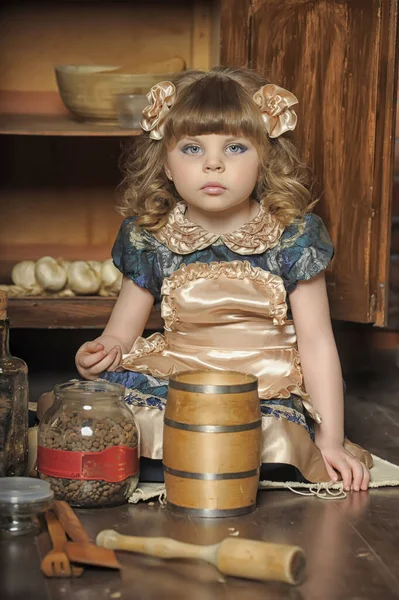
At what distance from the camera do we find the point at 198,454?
1396 mm

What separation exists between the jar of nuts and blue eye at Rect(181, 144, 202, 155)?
441 millimetres

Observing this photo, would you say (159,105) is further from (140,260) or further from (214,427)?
(214,427)

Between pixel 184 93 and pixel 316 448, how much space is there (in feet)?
2.14

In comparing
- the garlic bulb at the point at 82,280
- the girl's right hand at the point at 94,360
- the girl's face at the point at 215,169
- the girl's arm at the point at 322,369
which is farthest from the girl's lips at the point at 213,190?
the garlic bulb at the point at 82,280

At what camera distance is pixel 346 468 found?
64.3 inches

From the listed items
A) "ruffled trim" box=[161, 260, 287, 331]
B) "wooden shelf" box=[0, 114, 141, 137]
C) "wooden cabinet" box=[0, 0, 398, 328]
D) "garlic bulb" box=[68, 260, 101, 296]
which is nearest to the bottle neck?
"ruffled trim" box=[161, 260, 287, 331]

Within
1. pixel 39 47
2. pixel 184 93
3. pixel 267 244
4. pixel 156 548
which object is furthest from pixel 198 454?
pixel 39 47

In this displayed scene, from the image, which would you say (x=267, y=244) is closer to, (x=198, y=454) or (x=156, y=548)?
(x=198, y=454)

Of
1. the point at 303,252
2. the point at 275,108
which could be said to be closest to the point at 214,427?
the point at 303,252

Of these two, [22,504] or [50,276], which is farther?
[50,276]

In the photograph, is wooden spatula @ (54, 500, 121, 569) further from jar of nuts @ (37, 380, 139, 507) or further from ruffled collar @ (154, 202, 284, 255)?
ruffled collar @ (154, 202, 284, 255)

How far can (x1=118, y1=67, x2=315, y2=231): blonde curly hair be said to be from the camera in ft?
5.43

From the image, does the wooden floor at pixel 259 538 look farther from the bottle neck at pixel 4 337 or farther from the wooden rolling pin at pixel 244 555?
the bottle neck at pixel 4 337

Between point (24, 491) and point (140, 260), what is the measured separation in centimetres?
59
